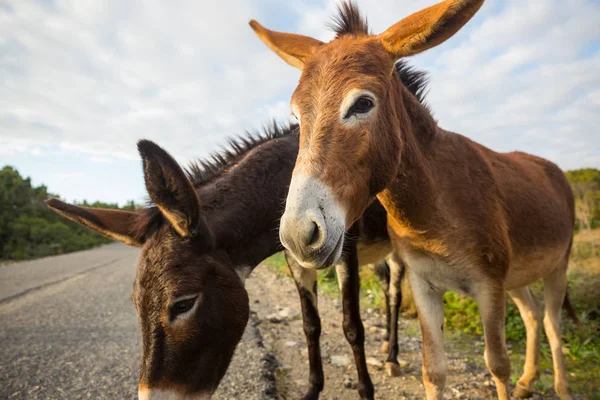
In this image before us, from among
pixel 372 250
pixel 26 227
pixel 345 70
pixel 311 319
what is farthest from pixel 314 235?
pixel 26 227

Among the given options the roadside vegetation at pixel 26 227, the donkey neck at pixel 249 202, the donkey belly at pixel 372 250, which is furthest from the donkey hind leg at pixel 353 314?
the roadside vegetation at pixel 26 227

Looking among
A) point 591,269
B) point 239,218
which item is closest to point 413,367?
point 239,218

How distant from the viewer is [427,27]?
1.76 meters

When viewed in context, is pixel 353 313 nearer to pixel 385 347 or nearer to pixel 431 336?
pixel 431 336

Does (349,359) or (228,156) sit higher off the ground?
(228,156)

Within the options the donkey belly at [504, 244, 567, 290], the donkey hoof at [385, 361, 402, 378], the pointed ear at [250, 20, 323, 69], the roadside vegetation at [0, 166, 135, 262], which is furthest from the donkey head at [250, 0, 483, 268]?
the roadside vegetation at [0, 166, 135, 262]

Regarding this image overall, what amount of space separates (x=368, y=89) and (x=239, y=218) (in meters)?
1.25

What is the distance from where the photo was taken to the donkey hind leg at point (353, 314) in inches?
117

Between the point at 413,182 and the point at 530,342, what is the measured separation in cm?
266

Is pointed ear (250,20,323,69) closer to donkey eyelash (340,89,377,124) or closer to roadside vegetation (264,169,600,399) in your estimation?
donkey eyelash (340,89,377,124)

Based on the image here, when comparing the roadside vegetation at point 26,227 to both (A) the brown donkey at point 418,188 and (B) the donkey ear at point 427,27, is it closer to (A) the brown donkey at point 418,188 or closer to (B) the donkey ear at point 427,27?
(A) the brown donkey at point 418,188

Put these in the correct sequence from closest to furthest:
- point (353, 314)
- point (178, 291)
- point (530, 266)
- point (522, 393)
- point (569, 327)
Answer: point (178, 291) → point (530, 266) → point (353, 314) → point (522, 393) → point (569, 327)

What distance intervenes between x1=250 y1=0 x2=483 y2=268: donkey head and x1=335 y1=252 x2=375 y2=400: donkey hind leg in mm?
1296

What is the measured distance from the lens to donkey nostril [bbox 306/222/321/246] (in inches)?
54.6
